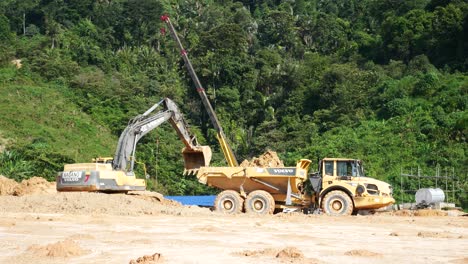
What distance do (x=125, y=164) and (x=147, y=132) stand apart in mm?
1628

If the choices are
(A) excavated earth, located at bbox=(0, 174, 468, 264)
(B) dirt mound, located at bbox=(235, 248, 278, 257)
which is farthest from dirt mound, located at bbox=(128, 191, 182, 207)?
(B) dirt mound, located at bbox=(235, 248, 278, 257)

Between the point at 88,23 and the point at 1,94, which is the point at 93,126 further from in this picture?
the point at 88,23

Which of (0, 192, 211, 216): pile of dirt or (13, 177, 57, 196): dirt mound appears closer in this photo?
(0, 192, 211, 216): pile of dirt

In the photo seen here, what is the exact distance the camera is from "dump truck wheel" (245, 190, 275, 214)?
73.9 feet

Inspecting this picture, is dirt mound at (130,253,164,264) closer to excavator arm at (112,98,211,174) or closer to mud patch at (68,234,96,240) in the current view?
mud patch at (68,234,96,240)

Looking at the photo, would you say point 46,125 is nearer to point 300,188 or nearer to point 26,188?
point 26,188

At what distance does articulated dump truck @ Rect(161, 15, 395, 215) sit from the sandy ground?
5.68 feet

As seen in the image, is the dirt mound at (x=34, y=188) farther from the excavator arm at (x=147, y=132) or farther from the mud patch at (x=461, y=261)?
the mud patch at (x=461, y=261)

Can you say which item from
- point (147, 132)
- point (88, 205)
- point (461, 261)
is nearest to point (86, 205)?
point (88, 205)

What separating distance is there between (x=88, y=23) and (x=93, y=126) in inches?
1011

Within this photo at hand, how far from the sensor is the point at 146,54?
78.6 meters

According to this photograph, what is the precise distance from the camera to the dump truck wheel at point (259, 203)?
73.9 ft

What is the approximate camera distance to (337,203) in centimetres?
2188

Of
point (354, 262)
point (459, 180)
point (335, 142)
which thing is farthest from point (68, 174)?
point (335, 142)
